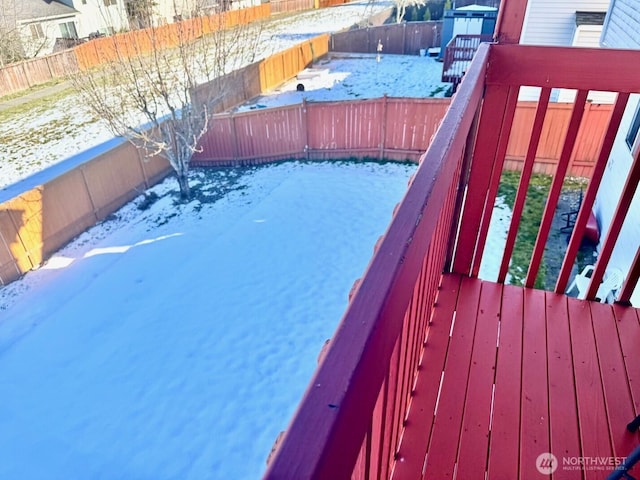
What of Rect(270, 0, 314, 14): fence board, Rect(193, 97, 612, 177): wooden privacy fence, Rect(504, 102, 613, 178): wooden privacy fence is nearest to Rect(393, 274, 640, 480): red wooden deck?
Rect(504, 102, 613, 178): wooden privacy fence

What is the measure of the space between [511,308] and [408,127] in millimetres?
9052

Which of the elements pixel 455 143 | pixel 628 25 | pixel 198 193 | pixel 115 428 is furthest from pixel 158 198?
pixel 455 143

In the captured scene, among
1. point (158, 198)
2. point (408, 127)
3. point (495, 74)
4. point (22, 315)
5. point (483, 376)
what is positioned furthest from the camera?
point (408, 127)

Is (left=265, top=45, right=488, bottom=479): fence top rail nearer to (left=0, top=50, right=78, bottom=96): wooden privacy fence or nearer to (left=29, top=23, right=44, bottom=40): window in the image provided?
(left=0, top=50, right=78, bottom=96): wooden privacy fence

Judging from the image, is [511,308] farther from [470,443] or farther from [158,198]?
[158,198]

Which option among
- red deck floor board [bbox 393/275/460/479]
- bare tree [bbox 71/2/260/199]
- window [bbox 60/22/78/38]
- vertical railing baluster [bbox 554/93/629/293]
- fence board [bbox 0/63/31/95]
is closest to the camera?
red deck floor board [bbox 393/275/460/479]

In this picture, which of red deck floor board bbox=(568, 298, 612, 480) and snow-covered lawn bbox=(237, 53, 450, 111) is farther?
snow-covered lawn bbox=(237, 53, 450, 111)

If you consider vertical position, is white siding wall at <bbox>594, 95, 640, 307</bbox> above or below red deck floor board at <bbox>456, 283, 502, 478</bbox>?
below

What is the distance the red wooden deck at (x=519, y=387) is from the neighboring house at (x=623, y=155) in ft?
11.6

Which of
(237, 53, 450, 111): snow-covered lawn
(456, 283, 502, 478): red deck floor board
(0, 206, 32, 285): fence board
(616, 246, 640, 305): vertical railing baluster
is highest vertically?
(616, 246, 640, 305): vertical railing baluster

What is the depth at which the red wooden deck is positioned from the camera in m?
1.67

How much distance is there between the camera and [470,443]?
1.72 metres

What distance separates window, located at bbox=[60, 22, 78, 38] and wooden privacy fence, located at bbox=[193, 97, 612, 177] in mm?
16899

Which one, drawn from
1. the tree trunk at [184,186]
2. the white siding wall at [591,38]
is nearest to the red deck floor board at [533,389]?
the white siding wall at [591,38]
